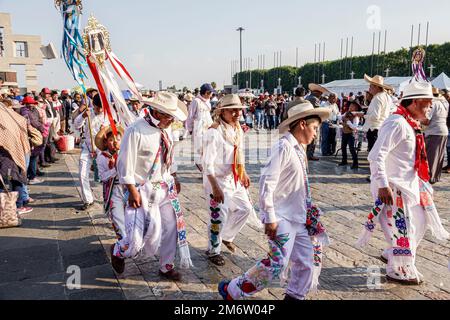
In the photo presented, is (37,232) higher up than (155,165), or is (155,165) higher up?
(155,165)

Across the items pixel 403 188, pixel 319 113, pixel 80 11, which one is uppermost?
pixel 80 11

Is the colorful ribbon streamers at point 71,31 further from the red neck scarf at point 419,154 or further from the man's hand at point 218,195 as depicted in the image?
the red neck scarf at point 419,154

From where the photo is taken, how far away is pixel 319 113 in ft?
9.09

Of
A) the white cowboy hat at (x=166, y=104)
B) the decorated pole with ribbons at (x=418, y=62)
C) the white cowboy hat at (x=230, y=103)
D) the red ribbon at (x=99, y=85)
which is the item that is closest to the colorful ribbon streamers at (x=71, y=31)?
the red ribbon at (x=99, y=85)

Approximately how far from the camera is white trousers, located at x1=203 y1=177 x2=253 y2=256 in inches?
157

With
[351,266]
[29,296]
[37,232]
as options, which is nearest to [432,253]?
[351,266]

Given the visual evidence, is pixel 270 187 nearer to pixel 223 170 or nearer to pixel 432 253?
pixel 223 170

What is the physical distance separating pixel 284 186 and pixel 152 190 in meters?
1.39

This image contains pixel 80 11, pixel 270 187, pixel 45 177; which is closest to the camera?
pixel 270 187

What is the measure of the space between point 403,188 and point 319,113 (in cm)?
133

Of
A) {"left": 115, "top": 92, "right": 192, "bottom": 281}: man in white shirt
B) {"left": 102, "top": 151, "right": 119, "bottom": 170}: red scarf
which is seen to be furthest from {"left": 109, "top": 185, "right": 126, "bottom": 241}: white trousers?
{"left": 115, "top": 92, "right": 192, "bottom": 281}: man in white shirt

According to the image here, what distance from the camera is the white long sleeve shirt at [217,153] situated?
392 centimetres

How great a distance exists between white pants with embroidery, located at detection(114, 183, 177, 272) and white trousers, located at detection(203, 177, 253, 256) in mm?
533
